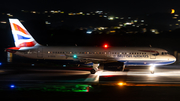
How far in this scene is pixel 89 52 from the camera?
30.5 meters

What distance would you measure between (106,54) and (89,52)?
7.33 feet

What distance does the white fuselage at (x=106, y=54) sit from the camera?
30062 mm

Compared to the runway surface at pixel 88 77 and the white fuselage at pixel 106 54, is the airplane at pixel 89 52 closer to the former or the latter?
the white fuselage at pixel 106 54

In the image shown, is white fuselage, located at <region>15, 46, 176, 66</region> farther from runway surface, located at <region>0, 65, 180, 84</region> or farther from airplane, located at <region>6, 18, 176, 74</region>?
runway surface, located at <region>0, 65, 180, 84</region>

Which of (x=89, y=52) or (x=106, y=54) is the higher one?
(x=89, y=52)

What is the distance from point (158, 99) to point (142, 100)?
0.95m

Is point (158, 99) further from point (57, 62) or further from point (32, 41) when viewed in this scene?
point (32, 41)

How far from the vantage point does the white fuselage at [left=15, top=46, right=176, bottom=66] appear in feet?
98.6

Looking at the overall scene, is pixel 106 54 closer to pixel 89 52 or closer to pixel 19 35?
pixel 89 52

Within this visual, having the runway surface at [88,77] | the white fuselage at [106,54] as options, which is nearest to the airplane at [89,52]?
the white fuselage at [106,54]

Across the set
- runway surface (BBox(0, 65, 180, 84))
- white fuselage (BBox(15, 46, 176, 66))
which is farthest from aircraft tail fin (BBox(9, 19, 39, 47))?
runway surface (BBox(0, 65, 180, 84))

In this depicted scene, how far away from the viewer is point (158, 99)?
12383 mm

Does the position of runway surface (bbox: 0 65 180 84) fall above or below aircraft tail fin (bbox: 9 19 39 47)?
below

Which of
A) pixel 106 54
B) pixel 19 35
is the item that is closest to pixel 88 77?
pixel 106 54
